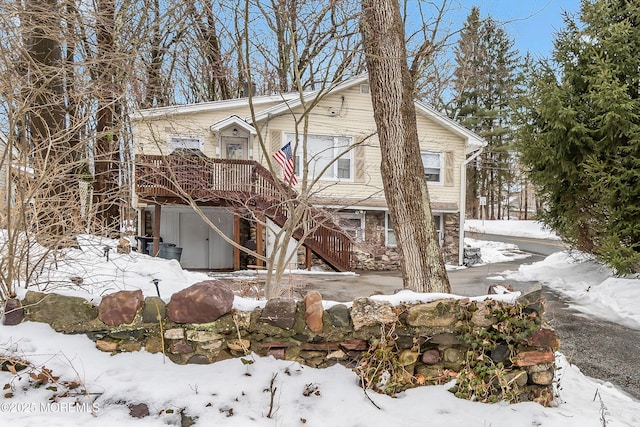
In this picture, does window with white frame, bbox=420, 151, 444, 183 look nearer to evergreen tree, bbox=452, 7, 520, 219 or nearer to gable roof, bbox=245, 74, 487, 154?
gable roof, bbox=245, 74, 487, 154

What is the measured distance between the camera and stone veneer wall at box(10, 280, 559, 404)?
271 centimetres

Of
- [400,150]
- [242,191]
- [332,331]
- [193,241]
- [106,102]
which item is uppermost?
[106,102]

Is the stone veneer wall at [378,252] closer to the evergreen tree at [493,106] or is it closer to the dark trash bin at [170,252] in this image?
the dark trash bin at [170,252]

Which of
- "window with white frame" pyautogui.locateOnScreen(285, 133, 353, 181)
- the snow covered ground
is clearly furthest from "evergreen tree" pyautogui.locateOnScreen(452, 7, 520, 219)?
the snow covered ground

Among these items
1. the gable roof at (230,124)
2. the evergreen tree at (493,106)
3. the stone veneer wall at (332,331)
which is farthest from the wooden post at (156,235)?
the evergreen tree at (493,106)

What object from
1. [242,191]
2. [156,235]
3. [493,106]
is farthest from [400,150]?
[493,106]

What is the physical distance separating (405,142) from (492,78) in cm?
2524

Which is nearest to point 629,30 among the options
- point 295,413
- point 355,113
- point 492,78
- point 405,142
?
point 405,142

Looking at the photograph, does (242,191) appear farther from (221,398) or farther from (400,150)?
(221,398)

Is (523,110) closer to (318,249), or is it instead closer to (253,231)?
(318,249)

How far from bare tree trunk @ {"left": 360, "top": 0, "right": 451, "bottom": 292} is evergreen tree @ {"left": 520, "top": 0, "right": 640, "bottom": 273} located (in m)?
4.79

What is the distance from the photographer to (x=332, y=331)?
2.80m

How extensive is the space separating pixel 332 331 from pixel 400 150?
256 cm

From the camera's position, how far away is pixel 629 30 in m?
7.68
